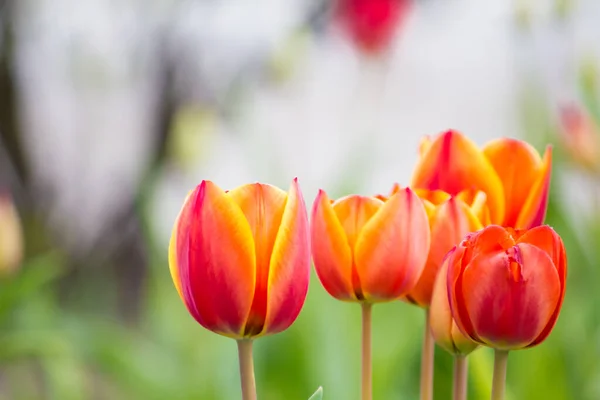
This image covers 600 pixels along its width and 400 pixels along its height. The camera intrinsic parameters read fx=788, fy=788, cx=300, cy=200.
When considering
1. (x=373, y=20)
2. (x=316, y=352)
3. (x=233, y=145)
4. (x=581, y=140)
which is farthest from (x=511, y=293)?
(x=233, y=145)

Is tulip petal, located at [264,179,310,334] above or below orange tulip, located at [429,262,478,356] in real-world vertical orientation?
above

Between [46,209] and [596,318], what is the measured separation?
3.05 feet

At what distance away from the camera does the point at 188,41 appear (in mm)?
1241

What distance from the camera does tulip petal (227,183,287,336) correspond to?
17 cm

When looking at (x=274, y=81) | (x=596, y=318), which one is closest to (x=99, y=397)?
(x=274, y=81)

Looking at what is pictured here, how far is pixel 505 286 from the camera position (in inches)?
6.2

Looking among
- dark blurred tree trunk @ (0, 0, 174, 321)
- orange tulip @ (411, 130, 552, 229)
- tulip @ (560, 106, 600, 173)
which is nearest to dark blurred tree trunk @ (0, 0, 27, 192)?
dark blurred tree trunk @ (0, 0, 174, 321)

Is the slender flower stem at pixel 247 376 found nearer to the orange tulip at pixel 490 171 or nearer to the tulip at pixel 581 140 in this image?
the orange tulip at pixel 490 171

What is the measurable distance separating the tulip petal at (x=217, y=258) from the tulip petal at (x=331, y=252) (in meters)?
0.02

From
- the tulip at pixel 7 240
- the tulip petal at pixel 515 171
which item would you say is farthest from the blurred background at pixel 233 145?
the tulip petal at pixel 515 171

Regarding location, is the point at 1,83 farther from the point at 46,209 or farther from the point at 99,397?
the point at 99,397

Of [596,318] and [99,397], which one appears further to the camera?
[99,397]

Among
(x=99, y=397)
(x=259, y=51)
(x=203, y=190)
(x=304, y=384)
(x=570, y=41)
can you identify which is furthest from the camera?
(x=259, y=51)

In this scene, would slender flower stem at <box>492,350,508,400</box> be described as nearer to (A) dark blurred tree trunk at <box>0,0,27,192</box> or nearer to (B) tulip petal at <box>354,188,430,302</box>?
(B) tulip petal at <box>354,188,430,302</box>
